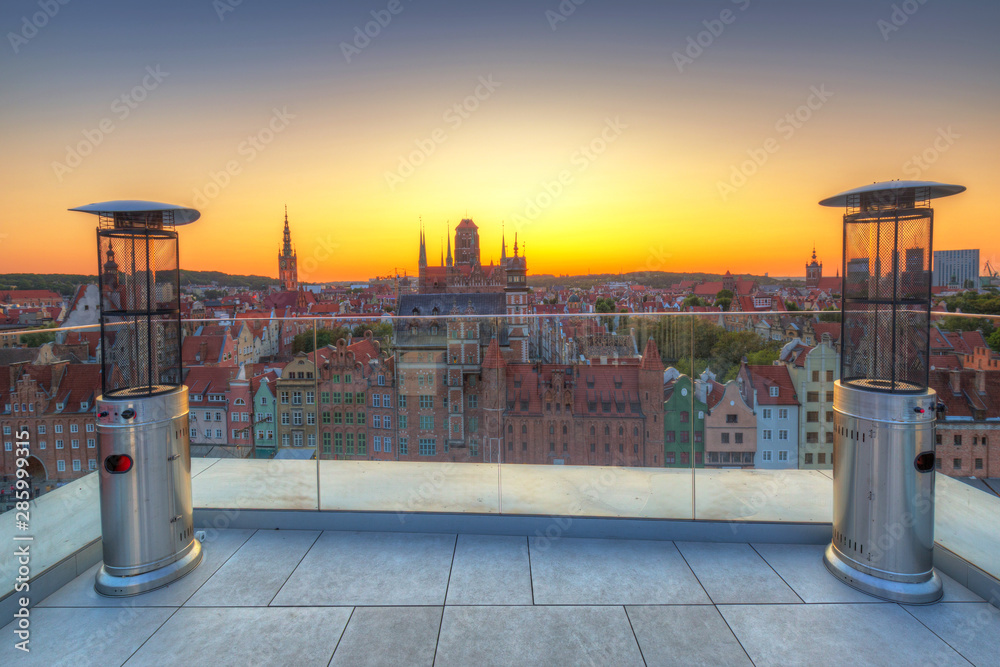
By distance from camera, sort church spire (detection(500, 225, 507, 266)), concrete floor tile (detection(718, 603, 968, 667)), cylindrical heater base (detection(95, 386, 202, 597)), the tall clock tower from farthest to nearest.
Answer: church spire (detection(500, 225, 507, 266)) → the tall clock tower → cylindrical heater base (detection(95, 386, 202, 597)) → concrete floor tile (detection(718, 603, 968, 667))

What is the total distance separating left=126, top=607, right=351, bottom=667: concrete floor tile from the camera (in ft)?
6.10

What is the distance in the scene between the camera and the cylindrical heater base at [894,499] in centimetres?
224

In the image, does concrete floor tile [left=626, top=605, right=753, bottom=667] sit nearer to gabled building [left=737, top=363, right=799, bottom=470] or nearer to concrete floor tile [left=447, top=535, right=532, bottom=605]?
concrete floor tile [left=447, top=535, right=532, bottom=605]

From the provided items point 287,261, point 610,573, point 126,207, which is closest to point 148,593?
point 126,207

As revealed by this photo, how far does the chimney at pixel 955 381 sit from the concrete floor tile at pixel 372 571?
8.59ft

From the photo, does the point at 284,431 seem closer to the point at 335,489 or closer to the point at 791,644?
the point at 335,489

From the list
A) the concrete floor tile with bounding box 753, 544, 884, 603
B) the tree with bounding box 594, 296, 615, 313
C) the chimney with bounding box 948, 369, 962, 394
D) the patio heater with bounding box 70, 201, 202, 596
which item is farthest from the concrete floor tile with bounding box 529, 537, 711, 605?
the tree with bounding box 594, 296, 615, 313

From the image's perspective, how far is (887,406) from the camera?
2277 millimetres

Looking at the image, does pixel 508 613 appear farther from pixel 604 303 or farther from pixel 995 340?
pixel 604 303

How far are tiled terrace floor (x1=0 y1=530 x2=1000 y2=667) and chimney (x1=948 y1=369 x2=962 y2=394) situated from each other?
0.91 metres

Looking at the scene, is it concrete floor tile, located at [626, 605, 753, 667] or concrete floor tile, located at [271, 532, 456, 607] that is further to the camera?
concrete floor tile, located at [271, 532, 456, 607]

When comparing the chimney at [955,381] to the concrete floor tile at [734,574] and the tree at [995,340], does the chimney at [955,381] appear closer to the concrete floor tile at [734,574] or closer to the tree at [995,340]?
the tree at [995,340]

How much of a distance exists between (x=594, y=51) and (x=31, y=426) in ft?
26.4

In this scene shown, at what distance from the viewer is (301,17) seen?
716 centimetres
